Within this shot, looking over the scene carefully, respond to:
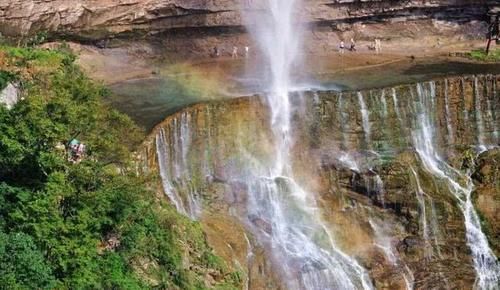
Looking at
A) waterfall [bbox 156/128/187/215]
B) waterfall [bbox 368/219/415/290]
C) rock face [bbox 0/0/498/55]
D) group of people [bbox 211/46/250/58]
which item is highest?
rock face [bbox 0/0/498/55]

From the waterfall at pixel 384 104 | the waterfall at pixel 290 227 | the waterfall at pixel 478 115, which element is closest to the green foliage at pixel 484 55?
the waterfall at pixel 478 115

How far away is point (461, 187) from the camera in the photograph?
921 inches

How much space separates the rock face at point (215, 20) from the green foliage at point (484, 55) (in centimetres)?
147

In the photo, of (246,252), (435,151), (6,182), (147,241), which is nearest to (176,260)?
(147,241)

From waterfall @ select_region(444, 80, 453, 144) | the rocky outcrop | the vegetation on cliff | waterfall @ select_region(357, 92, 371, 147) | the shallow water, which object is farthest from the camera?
waterfall @ select_region(444, 80, 453, 144)

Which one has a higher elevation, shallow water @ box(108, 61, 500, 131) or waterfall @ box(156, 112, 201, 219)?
shallow water @ box(108, 61, 500, 131)

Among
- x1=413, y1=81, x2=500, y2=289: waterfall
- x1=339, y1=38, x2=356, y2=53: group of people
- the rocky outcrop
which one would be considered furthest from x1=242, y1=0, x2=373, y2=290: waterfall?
x1=339, y1=38, x2=356, y2=53: group of people

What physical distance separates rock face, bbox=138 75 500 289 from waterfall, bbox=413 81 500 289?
7 cm

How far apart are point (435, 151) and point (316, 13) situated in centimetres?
896

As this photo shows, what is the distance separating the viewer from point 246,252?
63.5 feet

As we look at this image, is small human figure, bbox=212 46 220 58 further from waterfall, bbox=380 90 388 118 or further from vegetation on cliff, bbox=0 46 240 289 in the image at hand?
vegetation on cliff, bbox=0 46 240 289

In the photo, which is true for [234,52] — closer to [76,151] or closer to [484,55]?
[484,55]

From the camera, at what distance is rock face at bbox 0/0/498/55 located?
2625 cm

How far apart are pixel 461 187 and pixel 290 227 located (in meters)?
5.80
